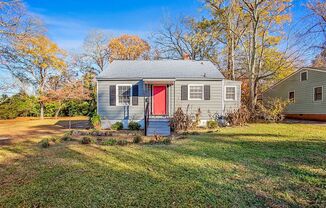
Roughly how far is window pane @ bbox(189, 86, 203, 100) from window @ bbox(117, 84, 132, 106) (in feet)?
12.1

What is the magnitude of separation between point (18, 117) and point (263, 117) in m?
23.0

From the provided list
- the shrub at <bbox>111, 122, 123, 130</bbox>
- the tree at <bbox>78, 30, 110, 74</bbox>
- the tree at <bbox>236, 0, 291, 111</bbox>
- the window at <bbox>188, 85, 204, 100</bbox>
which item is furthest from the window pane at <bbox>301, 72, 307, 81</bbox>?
the tree at <bbox>78, 30, 110, 74</bbox>

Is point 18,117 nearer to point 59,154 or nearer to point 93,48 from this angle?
point 93,48

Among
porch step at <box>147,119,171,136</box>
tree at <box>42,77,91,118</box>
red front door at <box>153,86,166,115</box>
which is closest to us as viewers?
porch step at <box>147,119,171,136</box>

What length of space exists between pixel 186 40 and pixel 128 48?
743 cm

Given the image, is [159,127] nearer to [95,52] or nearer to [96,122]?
[96,122]

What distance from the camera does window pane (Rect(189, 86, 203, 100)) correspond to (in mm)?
12539

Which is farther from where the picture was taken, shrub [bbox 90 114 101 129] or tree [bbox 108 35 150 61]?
tree [bbox 108 35 150 61]

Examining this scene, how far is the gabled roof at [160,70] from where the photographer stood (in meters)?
12.6

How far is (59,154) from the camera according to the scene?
591 cm

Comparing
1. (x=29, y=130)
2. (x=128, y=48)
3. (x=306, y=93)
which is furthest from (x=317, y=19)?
(x=128, y=48)

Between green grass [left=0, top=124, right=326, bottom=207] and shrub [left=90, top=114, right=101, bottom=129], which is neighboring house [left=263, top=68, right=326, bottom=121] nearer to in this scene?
green grass [left=0, top=124, right=326, bottom=207]

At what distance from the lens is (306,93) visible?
15.4 metres

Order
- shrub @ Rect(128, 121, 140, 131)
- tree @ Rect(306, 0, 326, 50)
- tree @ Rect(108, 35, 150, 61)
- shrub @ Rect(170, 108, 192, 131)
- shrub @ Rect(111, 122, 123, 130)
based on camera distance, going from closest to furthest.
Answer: shrub @ Rect(170, 108, 192, 131) < shrub @ Rect(111, 122, 123, 130) < shrub @ Rect(128, 121, 140, 131) < tree @ Rect(306, 0, 326, 50) < tree @ Rect(108, 35, 150, 61)
